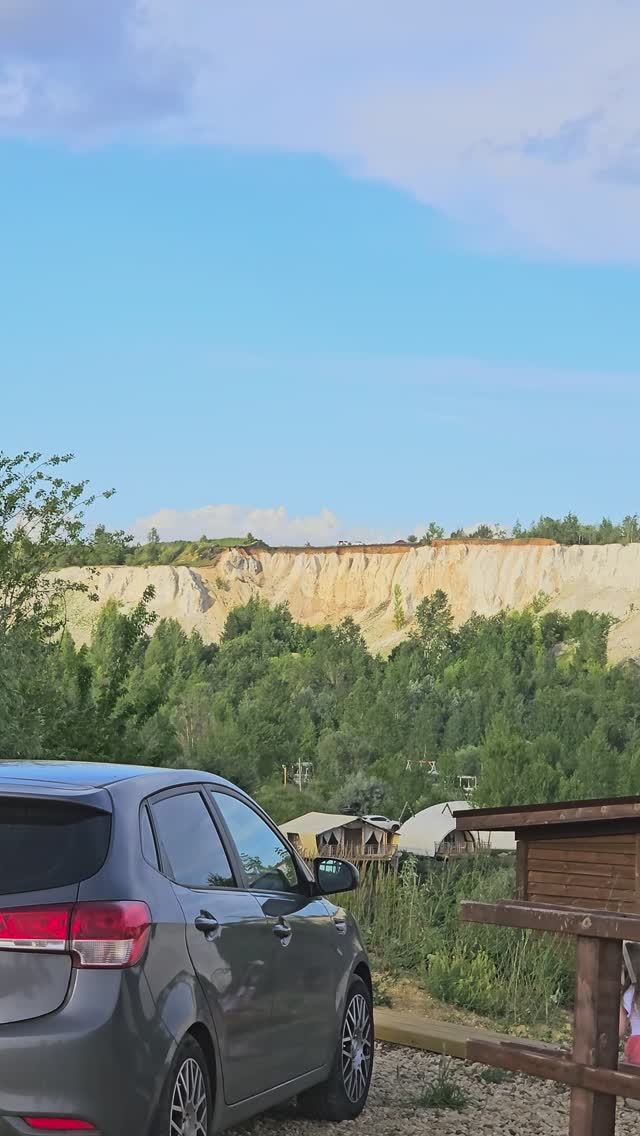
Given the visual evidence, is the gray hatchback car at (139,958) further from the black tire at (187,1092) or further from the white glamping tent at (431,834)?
the white glamping tent at (431,834)

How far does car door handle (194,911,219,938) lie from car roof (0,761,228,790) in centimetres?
52

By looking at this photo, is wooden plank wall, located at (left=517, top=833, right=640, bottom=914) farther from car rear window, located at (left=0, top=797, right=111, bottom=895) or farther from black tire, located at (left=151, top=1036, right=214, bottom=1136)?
car rear window, located at (left=0, top=797, right=111, bottom=895)

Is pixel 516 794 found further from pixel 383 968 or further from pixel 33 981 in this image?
pixel 33 981

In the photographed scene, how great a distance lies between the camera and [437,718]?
5295 inches

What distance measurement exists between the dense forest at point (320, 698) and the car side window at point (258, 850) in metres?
10.0

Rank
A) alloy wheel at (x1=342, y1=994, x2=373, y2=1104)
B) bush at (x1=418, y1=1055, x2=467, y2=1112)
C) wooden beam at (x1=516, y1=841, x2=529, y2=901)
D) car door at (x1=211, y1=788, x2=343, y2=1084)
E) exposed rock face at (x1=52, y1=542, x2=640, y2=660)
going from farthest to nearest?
exposed rock face at (x1=52, y1=542, x2=640, y2=660), wooden beam at (x1=516, y1=841, x2=529, y2=901), bush at (x1=418, y1=1055, x2=467, y2=1112), alloy wheel at (x1=342, y1=994, x2=373, y2=1104), car door at (x1=211, y1=788, x2=343, y2=1084)

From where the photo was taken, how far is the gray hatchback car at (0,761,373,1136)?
15.7 ft

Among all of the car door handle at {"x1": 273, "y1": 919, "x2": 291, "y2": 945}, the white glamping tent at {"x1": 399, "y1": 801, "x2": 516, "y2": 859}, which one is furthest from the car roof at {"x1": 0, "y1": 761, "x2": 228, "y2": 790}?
the white glamping tent at {"x1": 399, "y1": 801, "x2": 516, "y2": 859}

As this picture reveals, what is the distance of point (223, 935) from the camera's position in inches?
227

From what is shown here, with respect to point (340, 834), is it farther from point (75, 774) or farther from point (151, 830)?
point (151, 830)

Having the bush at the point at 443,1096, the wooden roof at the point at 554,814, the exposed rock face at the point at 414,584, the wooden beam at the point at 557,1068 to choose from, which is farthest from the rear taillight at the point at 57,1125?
the exposed rock face at the point at 414,584

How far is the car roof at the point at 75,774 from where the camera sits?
5418 millimetres

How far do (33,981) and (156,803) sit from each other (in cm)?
96

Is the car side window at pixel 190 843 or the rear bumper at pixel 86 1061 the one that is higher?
the car side window at pixel 190 843
